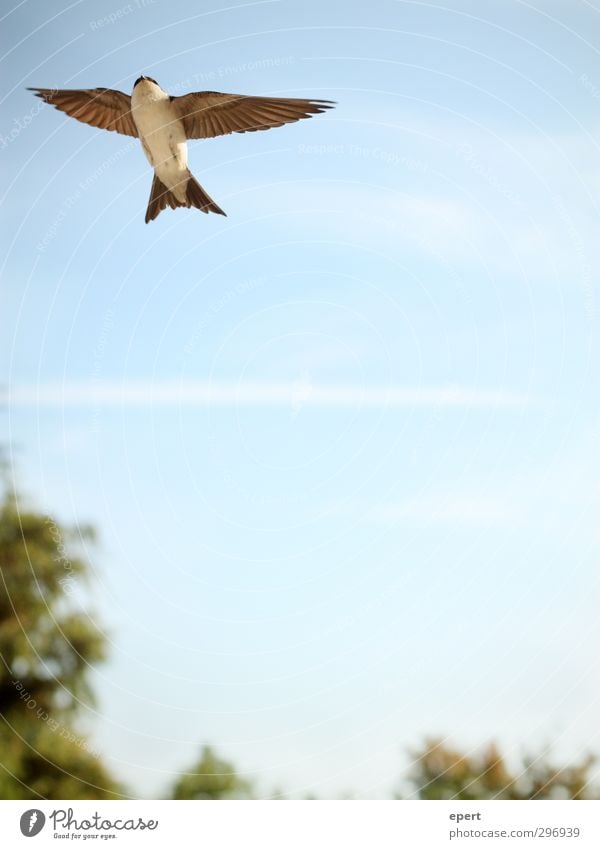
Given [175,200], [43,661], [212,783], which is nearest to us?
[212,783]

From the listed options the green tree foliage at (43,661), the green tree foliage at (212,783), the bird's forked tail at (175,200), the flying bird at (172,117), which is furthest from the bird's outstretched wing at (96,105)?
the green tree foliage at (212,783)

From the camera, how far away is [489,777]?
256 centimetres

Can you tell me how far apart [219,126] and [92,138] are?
487mm

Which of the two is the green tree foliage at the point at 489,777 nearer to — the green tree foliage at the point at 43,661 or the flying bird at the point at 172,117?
the green tree foliage at the point at 43,661

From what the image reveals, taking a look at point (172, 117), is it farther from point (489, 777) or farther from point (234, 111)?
point (489, 777)

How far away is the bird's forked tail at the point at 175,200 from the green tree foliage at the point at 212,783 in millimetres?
1521

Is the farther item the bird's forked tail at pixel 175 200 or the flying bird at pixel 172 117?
the bird's forked tail at pixel 175 200

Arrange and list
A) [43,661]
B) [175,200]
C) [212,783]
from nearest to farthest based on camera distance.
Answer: [212,783]
[175,200]
[43,661]

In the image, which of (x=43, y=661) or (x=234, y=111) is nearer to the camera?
(x=234, y=111)

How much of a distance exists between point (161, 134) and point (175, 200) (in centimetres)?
19

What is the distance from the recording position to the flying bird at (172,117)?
2436 mm

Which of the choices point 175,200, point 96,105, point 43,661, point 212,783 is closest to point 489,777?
point 212,783

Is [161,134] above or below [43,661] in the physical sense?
above
